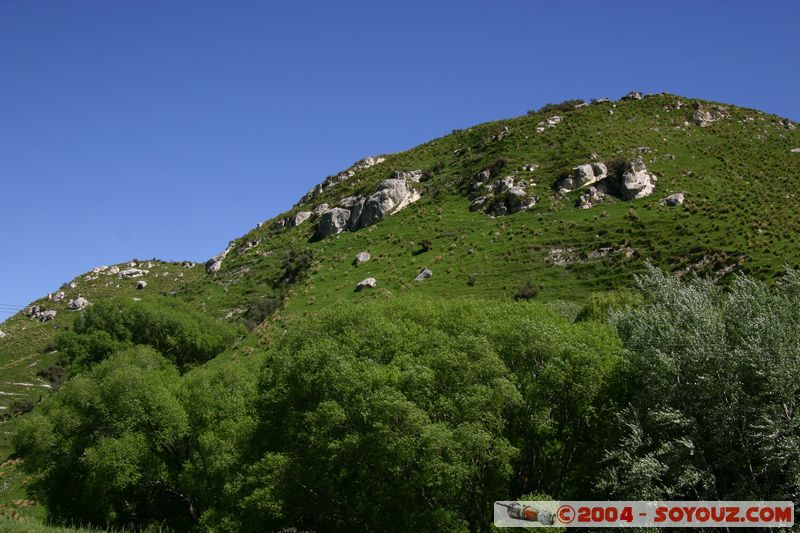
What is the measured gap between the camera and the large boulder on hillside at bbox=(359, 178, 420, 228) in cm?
11131

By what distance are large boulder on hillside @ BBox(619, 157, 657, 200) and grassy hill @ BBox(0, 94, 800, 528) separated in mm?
1689

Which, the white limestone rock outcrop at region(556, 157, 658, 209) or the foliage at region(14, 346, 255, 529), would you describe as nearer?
the foliage at region(14, 346, 255, 529)

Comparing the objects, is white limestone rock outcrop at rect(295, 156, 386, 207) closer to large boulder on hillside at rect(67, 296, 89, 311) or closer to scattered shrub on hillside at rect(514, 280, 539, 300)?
large boulder on hillside at rect(67, 296, 89, 311)

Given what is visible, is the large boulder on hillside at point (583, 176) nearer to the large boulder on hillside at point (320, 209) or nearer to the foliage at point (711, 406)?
the large boulder on hillside at point (320, 209)

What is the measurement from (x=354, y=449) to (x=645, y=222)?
211 feet

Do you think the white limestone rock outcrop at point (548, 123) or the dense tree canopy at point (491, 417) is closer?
the dense tree canopy at point (491, 417)

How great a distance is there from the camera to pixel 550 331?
102 feet

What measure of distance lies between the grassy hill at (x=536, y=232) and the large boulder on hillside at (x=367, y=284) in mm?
761

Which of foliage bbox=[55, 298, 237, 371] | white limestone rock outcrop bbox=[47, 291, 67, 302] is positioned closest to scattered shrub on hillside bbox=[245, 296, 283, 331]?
foliage bbox=[55, 298, 237, 371]

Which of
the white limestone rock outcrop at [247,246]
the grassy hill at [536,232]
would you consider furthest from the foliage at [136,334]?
the white limestone rock outcrop at [247,246]

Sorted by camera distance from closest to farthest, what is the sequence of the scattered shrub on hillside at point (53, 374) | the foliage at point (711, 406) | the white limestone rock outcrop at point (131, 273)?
the foliage at point (711, 406) < the scattered shrub on hillside at point (53, 374) < the white limestone rock outcrop at point (131, 273)

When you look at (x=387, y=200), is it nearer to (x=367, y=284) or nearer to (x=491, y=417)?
(x=367, y=284)

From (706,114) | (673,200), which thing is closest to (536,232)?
(673,200)

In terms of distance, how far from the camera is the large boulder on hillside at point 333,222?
11480 centimetres
